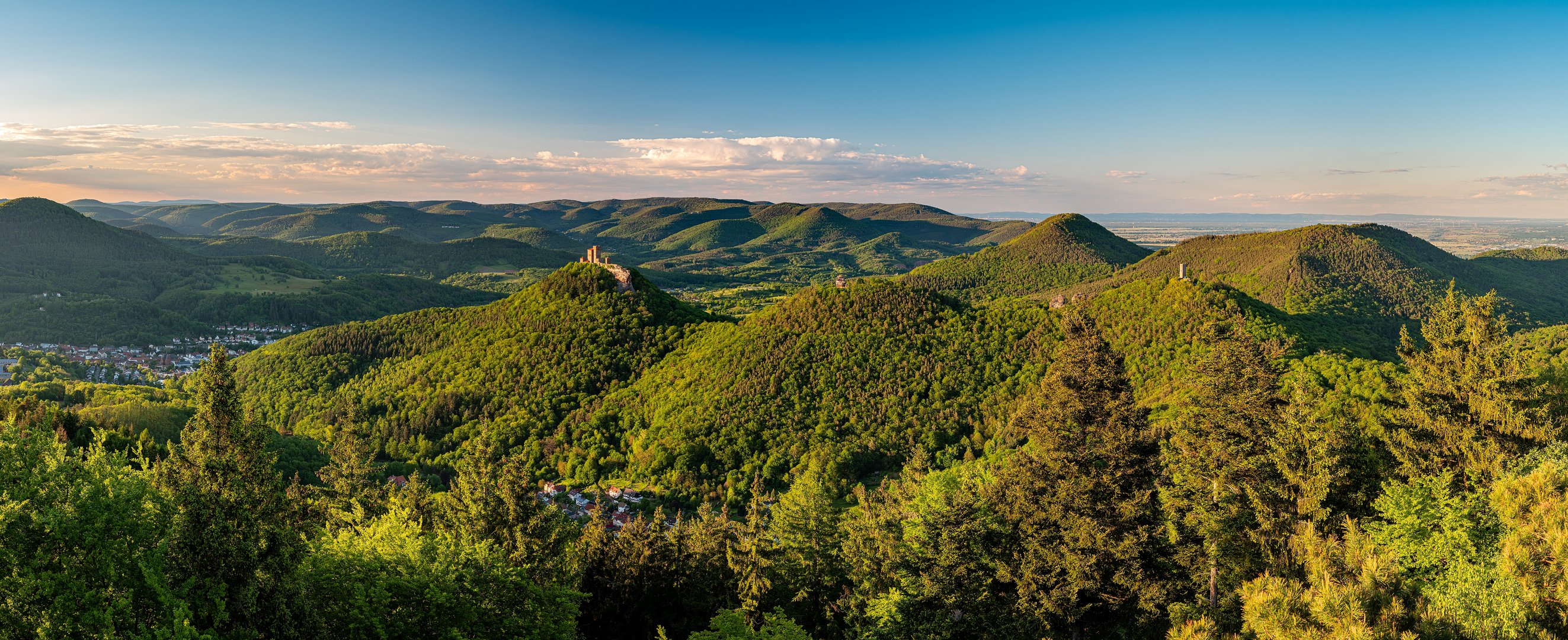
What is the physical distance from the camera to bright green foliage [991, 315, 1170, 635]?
27.9m

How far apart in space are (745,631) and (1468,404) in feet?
110

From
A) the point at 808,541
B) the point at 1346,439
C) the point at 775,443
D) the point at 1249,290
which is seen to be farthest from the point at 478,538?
the point at 1249,290

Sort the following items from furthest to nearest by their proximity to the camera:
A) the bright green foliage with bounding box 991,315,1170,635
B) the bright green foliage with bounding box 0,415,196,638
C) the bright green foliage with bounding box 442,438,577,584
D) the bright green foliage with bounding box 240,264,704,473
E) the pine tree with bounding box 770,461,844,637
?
the bright green foliage with bounding box 240,264,704,473, the pine tree with bounding box 770,461,844,637, the bright green foliage with bounding box 991,315,1170,635, the bright green foliage with bounding box 442,438,577,584, the bright green foliage with bounding box 0,415,196,638

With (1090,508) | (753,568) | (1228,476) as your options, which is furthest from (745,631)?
(1228,476)

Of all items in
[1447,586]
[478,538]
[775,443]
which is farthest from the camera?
[775,443]

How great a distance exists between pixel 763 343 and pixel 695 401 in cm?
1415

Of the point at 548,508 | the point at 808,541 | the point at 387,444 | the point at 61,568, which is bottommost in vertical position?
the point at 387,444

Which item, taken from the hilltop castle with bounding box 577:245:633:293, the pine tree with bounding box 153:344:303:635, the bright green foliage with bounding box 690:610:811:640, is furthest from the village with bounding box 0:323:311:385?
the bright green foliage with bounding box 690:610:811:640

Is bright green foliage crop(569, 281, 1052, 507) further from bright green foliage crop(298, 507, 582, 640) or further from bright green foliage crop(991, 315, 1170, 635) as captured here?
bright green foliage crop(298, 507, 582, 640)

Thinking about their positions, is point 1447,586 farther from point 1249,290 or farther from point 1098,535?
point 1249,290

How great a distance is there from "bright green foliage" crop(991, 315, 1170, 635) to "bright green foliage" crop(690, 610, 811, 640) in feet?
34.2

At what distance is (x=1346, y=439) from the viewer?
3148cm

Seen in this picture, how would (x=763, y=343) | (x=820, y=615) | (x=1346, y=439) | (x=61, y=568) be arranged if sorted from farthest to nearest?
1. (x=763, y=343)
2. (x=820, y=615)
3. (x=1346, y=439)
4. (x=61, y=568)

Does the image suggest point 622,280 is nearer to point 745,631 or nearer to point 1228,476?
point 745,631
